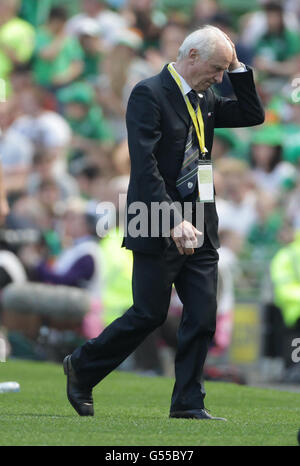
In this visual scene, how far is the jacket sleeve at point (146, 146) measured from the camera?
266 inches

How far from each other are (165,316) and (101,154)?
8.75m

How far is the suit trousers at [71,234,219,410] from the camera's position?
6.96 meters

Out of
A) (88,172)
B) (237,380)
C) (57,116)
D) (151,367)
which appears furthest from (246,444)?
(57,116)

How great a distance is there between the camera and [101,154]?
15.6 meters

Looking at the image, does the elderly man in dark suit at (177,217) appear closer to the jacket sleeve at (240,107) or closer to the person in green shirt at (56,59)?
the jacket sleeve at (240,107)

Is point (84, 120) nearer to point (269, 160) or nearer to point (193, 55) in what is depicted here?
point (269, 160)

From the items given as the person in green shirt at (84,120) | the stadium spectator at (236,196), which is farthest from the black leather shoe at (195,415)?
the person in green shirt at (84,120)

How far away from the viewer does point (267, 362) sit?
489 inches

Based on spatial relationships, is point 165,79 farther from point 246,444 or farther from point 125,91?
point 125,91

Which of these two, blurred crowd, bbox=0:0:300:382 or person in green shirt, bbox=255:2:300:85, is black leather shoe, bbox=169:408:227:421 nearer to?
blurred crowd, bbox=0:0:300:382

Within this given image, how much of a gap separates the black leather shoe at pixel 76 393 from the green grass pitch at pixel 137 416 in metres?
0.08

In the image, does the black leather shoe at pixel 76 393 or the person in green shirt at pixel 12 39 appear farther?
the person in green shirt at pixel 12 39

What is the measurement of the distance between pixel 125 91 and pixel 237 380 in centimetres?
609

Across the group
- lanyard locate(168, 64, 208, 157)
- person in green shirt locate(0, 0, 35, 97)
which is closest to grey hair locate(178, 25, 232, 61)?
lanyard locate(168, 64, 208, 157)
